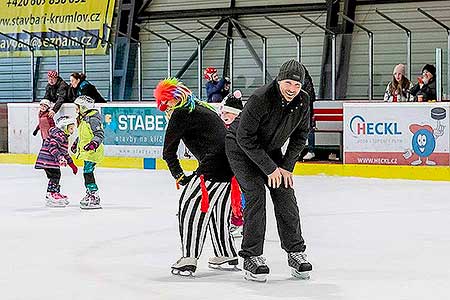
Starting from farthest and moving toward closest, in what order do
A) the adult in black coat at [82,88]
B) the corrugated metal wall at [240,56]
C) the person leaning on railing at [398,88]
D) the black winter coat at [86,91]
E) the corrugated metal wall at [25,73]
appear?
the corrugated metal wall at [25,73] < the black winter coat at [86,91] < the corrugated metal wall at [240,56] < the adult in black coat at [82,88] < the person leaning on railing at [398,88]

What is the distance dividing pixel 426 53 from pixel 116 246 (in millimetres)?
8441

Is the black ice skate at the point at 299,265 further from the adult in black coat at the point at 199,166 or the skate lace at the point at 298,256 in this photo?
the adult in black coat at the point at 199,166

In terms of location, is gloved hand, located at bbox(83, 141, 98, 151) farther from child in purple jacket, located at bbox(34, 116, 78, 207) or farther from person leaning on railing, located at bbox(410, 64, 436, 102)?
person leaning on railing, located at bbox(410, 64, 436, 102)

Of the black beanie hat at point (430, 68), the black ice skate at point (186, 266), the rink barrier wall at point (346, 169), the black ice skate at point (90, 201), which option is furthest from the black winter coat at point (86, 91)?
the black ice skate at point (186, 266)

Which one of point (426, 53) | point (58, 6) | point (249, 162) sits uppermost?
point (58, 6)

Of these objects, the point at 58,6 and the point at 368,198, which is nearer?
the point at 368,198

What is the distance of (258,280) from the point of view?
577cm

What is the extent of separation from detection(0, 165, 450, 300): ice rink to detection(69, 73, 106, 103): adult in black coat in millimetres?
→ 3325

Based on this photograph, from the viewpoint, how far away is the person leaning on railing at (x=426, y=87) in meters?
13.6

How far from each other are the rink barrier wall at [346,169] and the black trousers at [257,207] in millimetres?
7528

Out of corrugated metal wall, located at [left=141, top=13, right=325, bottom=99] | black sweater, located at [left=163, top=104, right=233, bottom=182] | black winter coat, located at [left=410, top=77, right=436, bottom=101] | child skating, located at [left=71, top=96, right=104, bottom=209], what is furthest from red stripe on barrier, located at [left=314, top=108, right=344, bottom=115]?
black sweater, located at [left=163, top=104, right=233, bottom=182]

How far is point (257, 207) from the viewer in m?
5.78

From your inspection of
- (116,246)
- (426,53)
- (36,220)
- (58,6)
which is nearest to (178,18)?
(58,6)

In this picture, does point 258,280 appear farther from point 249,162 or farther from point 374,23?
point 374,23
